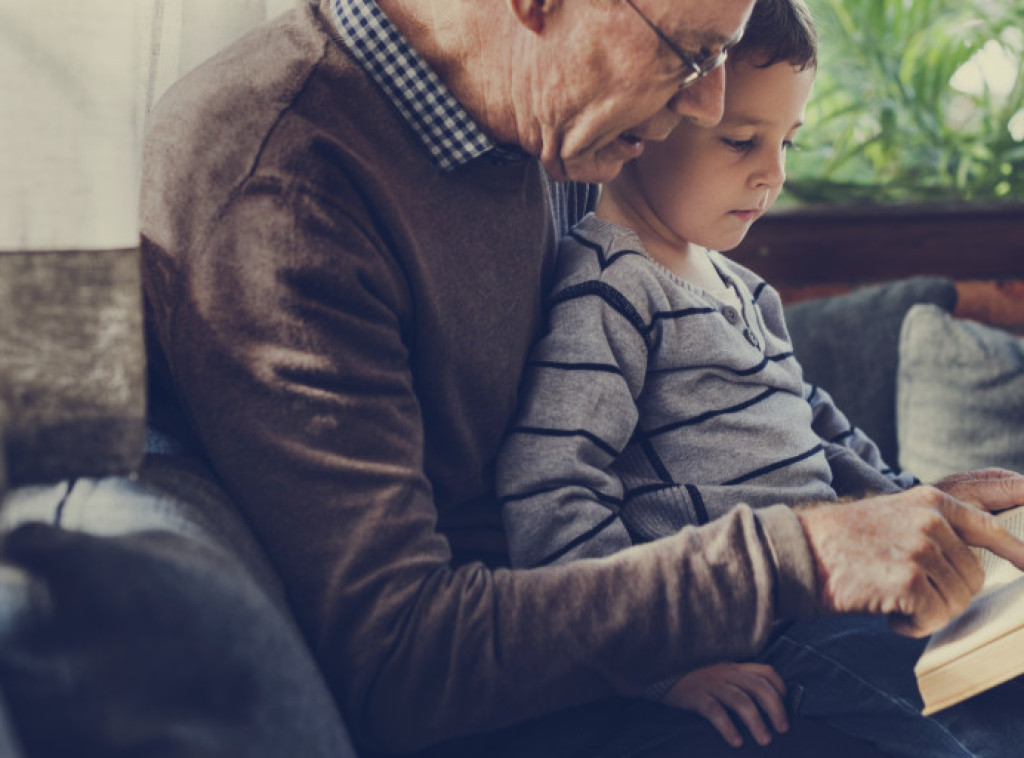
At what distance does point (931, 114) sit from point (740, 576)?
248 centimetres

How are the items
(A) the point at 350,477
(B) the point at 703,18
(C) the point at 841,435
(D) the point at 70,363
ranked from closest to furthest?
(D) the point at 70,363, (A) the point at 350,477, (B) the point at 703,18, (C) the point at 841,435

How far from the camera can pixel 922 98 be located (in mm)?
2969

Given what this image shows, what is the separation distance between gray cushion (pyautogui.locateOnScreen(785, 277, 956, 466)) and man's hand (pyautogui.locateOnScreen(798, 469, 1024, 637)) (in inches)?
45.8

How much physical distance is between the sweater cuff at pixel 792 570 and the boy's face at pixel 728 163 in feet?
1.57

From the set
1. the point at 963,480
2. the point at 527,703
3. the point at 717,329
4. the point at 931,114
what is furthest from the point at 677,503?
the point at 931,114

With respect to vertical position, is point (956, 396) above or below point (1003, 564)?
below

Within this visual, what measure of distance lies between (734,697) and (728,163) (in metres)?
0.61

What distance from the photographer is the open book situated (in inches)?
35.8

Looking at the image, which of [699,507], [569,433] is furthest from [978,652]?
[569,433]

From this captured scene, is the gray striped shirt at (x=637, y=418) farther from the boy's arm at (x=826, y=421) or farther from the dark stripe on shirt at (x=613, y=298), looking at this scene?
the boy's arm at (x=826, y=421)

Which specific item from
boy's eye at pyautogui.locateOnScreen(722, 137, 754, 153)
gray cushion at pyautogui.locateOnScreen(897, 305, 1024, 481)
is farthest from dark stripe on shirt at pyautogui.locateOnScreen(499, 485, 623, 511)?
gray cushion at pyautogui.locateOnScreen(897, 305, 1024, 481)

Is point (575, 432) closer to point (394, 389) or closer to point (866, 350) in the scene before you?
point (394, 389)

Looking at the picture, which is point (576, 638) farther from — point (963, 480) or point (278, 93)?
point (963, 480)

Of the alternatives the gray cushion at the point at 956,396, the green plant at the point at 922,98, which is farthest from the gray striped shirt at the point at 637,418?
the green plant at the point at 922,98
